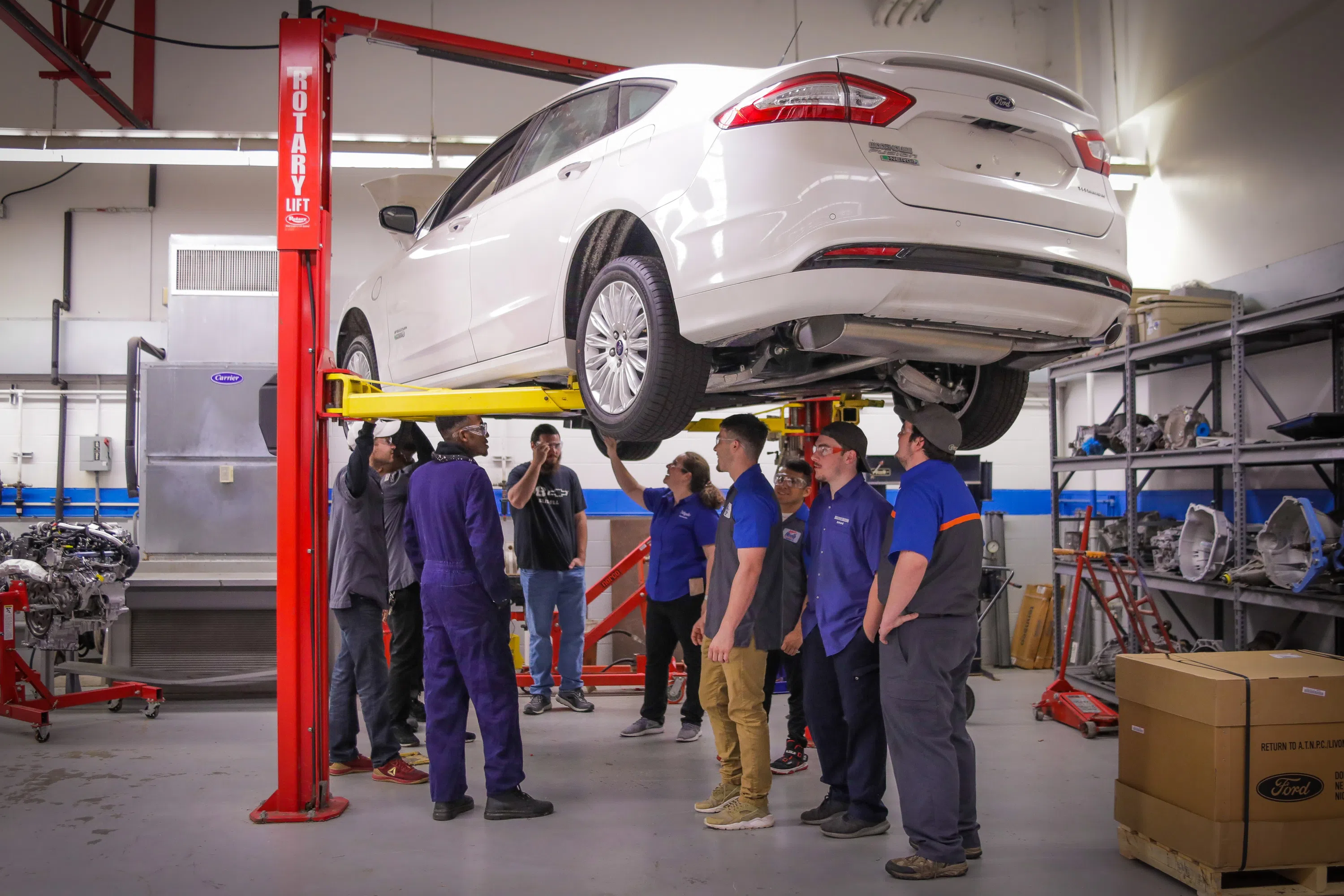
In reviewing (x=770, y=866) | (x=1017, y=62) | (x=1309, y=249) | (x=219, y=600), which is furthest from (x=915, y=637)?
(x=1017, y=62)

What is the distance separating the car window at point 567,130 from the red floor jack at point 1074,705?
12.4 ft

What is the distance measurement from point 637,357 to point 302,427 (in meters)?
1.84

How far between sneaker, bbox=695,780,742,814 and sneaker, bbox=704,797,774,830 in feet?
0.42

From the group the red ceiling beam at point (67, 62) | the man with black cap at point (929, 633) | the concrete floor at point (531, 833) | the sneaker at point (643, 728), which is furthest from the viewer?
the red ceiling beam at point (67, 62)

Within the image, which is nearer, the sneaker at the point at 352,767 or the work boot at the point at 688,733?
the sneaker at the point at 352,767

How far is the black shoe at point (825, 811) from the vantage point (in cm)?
374

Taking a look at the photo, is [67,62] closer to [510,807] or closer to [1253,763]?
[510,807]

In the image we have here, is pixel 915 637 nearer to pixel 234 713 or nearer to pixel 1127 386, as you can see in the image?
pixel 1127 386

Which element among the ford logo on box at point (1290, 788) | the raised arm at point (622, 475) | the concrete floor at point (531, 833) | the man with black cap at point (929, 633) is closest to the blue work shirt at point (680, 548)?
the raised arm at point (622, 475)

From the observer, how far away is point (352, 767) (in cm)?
458

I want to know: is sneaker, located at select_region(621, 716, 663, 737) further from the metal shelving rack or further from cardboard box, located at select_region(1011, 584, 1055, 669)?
cardboard box, located at select_region(1011, 584, 1055, 669)

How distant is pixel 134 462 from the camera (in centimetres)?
704

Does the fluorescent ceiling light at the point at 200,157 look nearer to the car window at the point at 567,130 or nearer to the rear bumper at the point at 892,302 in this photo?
the car window at the point at 567,130

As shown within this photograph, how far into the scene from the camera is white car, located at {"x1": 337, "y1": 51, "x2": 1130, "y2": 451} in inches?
91.3
